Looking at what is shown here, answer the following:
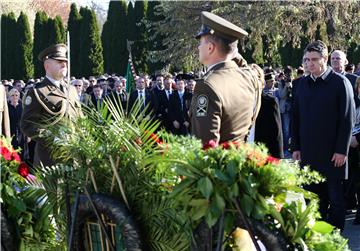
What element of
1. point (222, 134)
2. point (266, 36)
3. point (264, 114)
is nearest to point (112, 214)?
point (222, 134)

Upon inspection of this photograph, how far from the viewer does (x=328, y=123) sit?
6297mm

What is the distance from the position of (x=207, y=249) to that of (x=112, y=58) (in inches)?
1365

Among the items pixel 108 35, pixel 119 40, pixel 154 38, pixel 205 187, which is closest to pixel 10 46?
pixel 108 35

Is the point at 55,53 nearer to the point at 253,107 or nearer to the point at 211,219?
the point at 253,107

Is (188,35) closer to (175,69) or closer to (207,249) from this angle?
(175,69)

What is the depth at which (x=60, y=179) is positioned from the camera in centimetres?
356

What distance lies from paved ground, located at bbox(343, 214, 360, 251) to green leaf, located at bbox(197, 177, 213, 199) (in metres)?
3.85

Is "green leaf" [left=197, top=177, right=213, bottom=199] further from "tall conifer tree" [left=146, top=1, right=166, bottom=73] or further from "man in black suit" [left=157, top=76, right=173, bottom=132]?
"tall conifer tree" [left=146, top=1, right=166, bottom=73]

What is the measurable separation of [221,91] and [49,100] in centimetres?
254

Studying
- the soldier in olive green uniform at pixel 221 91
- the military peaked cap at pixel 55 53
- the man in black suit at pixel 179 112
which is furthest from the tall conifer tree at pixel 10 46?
the soldier in olive green uniform at pixel 221 91

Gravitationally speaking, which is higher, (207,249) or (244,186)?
(244,186)

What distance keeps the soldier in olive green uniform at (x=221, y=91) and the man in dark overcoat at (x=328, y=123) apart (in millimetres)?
2151

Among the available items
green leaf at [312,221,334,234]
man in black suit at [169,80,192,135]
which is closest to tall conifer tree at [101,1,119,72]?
man in black suit at [169,80,192,135]

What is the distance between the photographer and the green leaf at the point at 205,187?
292 centimetres
